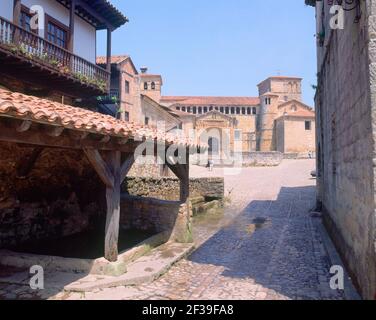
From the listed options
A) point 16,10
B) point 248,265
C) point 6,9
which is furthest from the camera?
point 6,9

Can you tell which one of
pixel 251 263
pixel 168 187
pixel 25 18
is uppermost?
pixel 25 18

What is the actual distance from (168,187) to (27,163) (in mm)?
7578

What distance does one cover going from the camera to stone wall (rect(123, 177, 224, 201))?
43.0 ft

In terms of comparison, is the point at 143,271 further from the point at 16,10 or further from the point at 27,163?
the point at 16,10

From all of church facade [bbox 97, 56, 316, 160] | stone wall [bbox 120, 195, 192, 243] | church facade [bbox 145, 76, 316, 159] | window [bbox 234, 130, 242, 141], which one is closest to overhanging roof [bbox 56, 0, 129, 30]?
stone wall [bbox 120, 195, 192, 243]

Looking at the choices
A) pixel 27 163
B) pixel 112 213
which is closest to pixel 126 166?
pixel 112 213

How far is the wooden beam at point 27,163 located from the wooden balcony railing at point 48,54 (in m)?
3.28

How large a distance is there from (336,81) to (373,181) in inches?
159

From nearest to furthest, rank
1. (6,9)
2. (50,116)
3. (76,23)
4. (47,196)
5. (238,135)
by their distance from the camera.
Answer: (50,116)
(47,196)
(6,9)
(76,23)
(238,135)

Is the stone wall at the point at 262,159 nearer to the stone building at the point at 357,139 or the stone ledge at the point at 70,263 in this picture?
the stone building at the point at 357,139

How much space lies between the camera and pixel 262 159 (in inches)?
1503

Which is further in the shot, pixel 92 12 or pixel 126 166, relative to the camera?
pixel 92 12
